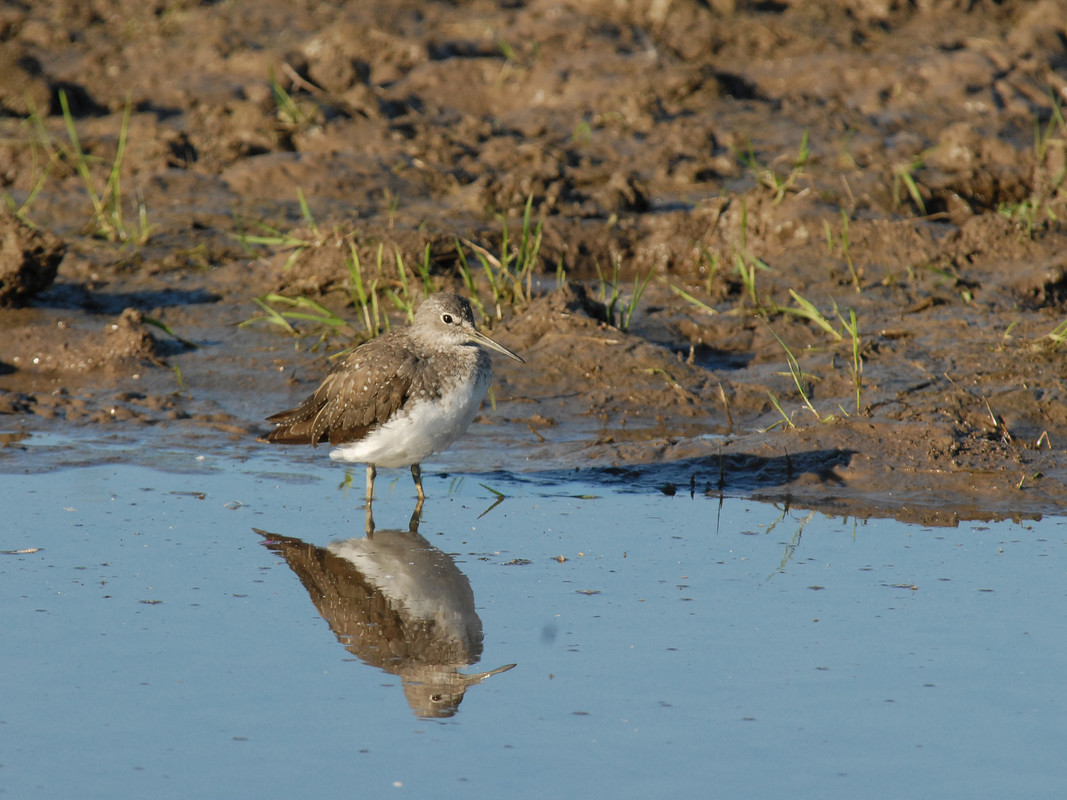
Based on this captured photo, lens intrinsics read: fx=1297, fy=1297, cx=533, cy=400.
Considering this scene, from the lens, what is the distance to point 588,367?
328 inches

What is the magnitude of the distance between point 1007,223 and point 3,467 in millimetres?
7060

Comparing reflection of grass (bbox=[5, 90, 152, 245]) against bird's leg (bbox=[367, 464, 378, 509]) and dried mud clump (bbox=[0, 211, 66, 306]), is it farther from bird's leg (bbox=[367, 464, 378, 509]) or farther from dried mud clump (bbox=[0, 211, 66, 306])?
bird's leg (bbox=[367, 464, 378, 509])

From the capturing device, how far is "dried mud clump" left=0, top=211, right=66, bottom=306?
898 cm

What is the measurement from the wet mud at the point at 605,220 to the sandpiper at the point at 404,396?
766mm

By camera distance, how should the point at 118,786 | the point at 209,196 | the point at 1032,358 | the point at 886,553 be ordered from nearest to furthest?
1. the point at 118,786
2. the point at 886,553
3. the point at 1032,358
4. the point at 209,196

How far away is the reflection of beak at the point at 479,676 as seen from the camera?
4605 mm

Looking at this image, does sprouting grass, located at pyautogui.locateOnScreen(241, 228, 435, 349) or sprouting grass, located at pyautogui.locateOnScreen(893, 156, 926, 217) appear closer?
sprouting grass, located at pyautogui.locateOnScreen(241, 228, 435, 349)

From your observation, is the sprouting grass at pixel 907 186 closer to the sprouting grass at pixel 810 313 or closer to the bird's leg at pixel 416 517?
the sprouting grass at pixel 810 313

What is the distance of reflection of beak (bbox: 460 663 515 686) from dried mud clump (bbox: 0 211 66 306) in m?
5.78

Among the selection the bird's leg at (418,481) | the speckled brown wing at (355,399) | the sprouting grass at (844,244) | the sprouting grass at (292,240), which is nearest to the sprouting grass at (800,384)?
the sprouting grass at (844,244)

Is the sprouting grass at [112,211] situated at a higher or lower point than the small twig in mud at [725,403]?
higher

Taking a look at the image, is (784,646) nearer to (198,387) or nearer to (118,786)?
(118,786)

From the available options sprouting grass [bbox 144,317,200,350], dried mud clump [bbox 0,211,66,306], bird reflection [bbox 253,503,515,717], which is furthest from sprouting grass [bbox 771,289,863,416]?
dried mud clump [bbox 0,211,66,306]

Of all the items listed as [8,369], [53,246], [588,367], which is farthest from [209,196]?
[588,367]
